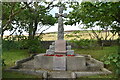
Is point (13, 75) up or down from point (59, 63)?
down

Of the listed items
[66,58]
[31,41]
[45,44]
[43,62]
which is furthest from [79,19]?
[45,44]

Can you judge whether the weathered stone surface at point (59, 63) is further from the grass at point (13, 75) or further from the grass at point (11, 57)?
the grass at point (11, 57)

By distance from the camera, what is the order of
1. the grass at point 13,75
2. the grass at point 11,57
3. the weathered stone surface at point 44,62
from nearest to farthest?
the grass at point 13,75 < the weathered stone surface at point 44,62 < the grass at point 11,57

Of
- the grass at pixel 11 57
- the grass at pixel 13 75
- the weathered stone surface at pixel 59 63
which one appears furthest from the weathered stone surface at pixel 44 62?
the grass at pixel 13 75

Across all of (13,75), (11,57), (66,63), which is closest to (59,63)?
(66,63)

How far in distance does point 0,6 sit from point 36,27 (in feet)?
37.9

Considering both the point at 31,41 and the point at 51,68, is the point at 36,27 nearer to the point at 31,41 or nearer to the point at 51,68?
the point at 31,41

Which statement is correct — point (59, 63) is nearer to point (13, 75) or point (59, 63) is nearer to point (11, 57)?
point (13, 75)

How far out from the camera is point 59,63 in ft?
33.3

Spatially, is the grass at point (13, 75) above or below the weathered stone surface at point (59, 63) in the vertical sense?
below

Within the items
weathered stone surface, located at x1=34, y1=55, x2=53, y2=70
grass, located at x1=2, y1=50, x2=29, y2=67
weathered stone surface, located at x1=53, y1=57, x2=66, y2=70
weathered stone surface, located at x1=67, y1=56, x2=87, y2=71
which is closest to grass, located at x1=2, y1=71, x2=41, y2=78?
weathered stone surface, located at x1=34, y1=55, x2=53, y2=70

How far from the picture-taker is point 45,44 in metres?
22.1

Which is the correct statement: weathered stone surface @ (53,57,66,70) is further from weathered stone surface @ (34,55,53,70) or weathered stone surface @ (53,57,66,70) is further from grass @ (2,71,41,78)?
grass @ (2,71,41,78)

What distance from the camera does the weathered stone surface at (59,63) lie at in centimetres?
1010
